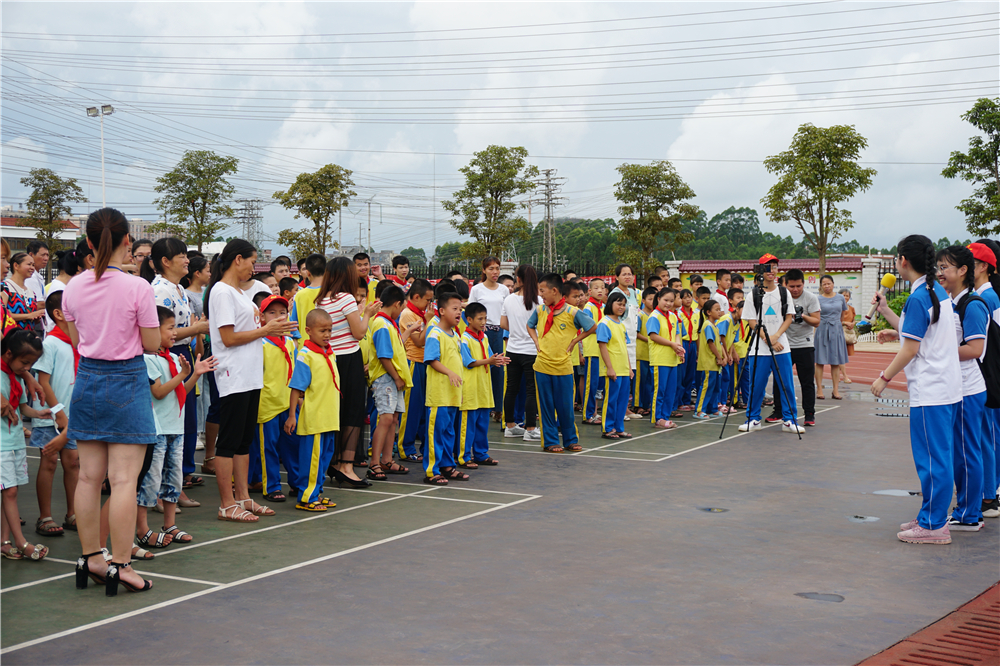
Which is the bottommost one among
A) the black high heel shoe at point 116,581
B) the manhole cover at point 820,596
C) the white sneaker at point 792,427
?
the manhole cover at point 820,596

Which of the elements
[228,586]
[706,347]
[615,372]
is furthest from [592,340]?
[228,586]

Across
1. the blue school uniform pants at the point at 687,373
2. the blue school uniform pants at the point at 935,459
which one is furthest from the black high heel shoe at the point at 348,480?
the blue school uniform pants at the point at 687,373

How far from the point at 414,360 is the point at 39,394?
3.97 metres

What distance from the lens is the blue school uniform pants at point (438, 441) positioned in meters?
7.96

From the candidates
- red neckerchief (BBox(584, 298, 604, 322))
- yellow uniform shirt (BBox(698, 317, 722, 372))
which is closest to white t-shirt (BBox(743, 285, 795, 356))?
yellow uniform shirt (BBox(698, 317, 722, 372))

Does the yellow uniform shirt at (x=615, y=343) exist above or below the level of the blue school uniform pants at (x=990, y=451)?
above

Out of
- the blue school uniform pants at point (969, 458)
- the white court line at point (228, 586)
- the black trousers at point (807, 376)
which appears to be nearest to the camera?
the white court line at point (228, 586)

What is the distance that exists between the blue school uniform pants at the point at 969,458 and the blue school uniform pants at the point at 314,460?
4.86 m

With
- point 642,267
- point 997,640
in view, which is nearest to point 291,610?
point 997,640

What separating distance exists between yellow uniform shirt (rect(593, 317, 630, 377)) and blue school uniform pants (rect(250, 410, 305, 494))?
174 inches

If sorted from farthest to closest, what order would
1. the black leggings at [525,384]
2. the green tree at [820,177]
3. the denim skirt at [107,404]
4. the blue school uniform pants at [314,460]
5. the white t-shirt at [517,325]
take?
the green tree at [820,177]
the black leggings at [525,384]
the white t-shirt at [517,325]
the blue school uniform pants at [314,460]
the denim skirt at [107,404]

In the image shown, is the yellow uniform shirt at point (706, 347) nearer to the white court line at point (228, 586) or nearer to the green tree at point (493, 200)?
the white court line at point (228, 586)

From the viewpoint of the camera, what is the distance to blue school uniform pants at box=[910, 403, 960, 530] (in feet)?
19.6

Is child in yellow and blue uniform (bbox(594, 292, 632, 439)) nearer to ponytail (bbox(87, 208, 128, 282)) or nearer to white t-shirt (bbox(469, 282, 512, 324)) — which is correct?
white t-shirt (bbox(469, 282, 512, 324))
